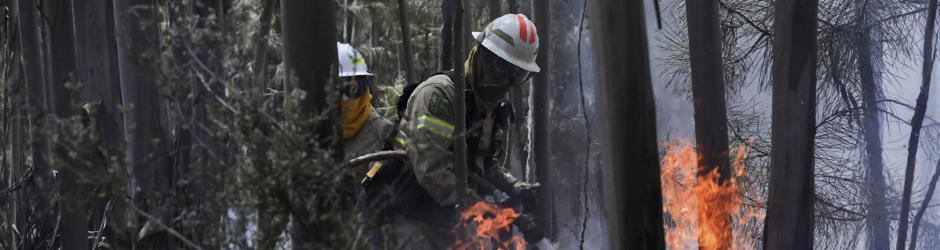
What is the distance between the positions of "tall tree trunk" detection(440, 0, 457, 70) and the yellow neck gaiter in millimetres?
592

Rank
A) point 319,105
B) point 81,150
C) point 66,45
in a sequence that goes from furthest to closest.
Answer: point 66,45 < point 319,105 < point 81,150

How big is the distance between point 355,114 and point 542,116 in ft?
12.6

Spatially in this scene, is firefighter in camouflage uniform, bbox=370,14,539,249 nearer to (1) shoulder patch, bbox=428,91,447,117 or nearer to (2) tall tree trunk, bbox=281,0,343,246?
(1) shoulder patch, bbox=428,91,447,117

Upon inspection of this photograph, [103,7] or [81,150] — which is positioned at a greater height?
[103,7]

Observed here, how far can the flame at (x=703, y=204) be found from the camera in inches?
278

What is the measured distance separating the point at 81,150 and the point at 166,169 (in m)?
2.51

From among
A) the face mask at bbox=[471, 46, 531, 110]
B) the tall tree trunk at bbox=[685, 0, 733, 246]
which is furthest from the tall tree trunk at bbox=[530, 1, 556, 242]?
the face mask at bbox=[471, 46, 531, 110]

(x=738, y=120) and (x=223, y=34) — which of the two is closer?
(x=223, y=34)

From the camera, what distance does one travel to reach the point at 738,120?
10203mm

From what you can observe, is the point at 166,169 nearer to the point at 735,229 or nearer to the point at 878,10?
the point at 735,229

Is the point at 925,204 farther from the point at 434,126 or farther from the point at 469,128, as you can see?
the point at 434,126

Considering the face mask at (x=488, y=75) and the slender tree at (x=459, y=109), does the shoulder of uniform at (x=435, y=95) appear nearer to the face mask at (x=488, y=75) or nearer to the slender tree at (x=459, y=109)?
the slender tree at (x=459, y=109)

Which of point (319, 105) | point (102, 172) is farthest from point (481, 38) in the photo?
point (102, 172)

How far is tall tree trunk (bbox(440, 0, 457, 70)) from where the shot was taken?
651cm
